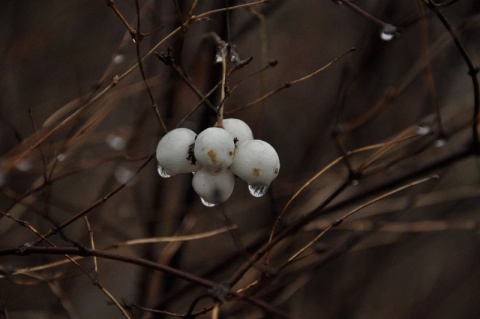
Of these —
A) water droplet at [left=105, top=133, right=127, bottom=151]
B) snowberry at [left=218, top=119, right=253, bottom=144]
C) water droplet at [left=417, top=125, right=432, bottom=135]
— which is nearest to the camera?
snowberry at [left=218, top=119, right=253, bottom=144]

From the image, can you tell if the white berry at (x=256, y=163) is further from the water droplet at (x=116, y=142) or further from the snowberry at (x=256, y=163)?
the water droplet at (x=116, y=142)

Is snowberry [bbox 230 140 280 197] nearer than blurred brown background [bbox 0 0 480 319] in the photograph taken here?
Yes

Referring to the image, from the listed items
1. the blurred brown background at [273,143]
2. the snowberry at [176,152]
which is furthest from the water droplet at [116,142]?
the snowberry at [176,152]

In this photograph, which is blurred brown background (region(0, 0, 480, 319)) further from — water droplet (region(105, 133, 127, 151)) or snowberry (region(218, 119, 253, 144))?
snowberry (region(218, 119, 253, 144))

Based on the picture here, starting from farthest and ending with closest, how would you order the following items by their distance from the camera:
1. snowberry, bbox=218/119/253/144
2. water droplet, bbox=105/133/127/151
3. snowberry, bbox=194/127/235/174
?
water droplet, bbox=105/133/127/151, snowberry, bbox=218/119/253/144, snowberry, bbox=194/127/235/174

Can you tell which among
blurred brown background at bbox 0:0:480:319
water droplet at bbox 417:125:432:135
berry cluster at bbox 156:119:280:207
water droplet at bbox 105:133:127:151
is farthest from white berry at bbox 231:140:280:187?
water droplet at bbox 105:133:127:151

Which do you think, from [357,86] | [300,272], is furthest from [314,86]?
[300,272]

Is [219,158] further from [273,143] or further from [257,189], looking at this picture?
[273,143]
